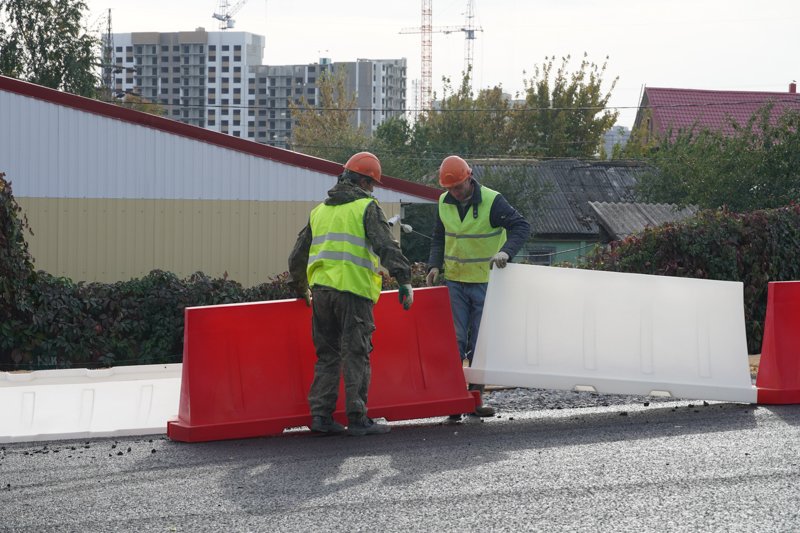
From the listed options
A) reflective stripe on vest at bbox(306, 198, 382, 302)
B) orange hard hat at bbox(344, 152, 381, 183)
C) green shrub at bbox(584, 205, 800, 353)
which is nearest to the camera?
reflective stripe on vest at bbox(306, 198, 382, 302)

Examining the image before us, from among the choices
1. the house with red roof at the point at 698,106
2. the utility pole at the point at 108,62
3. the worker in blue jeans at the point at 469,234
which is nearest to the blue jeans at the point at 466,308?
the worker in blue jeans at the point at 469,234

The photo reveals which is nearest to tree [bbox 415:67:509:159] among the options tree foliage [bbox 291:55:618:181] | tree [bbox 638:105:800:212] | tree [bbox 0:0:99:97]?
tree foliage [bbox 291:55:618:181]

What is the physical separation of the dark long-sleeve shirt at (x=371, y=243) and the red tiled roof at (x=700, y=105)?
53.5 metres

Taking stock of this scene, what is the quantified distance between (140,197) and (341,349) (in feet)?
36.6

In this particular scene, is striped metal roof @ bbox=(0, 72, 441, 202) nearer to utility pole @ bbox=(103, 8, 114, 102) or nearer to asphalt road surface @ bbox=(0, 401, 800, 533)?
asphalt road surface @ bbox=(0, 401, 800, 533)

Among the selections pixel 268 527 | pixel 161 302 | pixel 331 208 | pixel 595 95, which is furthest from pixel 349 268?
pixel 595 95

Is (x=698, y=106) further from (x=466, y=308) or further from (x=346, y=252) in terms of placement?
(x=346, y=252)

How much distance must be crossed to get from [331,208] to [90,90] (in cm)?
3317

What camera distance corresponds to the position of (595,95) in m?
69.2

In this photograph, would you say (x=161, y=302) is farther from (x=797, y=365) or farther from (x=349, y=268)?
(x=797, y=365)

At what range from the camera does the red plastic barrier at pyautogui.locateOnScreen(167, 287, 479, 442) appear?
7828 millimetres

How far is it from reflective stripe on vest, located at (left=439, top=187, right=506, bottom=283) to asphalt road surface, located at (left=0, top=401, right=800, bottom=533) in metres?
1.30

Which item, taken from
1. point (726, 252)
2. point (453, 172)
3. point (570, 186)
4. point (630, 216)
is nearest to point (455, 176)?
point (453, 172)

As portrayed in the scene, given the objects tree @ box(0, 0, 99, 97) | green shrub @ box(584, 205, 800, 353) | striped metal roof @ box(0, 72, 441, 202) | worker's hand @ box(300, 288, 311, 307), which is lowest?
worker's hand @ box(300, 288, 311, 307)
